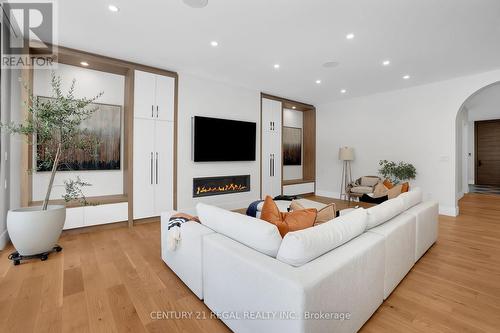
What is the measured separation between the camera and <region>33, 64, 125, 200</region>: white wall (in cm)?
351

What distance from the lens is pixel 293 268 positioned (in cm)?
128

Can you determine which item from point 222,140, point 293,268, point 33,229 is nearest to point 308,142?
point 222,140

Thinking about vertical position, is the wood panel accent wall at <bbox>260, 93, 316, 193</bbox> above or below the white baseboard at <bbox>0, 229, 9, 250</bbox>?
above

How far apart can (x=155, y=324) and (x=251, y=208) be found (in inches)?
79.5

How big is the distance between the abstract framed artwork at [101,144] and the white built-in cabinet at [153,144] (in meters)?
0.42

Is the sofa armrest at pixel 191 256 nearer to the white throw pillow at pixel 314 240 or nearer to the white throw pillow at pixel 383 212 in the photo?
the white throw pillow at pixel 314 240

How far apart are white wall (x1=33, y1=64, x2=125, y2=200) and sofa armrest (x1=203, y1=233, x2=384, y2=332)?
10.2 feet

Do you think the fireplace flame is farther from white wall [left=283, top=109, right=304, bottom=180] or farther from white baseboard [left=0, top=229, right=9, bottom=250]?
white baseboard [left=0, top=229, right=9, bottom=250]

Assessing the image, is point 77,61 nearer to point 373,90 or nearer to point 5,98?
point 5,98

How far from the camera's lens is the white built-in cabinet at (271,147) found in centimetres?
573

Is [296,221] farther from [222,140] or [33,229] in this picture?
[222,140]

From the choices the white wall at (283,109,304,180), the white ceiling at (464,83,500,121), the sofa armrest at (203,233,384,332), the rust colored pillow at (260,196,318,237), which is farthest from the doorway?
the rust colored pillow at (260,196,318,237)

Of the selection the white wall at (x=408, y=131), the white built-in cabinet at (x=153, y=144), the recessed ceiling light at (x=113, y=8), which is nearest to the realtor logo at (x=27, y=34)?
the recessed ceiling light at (x=113, y=8)

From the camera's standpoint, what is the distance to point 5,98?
2822 mm
